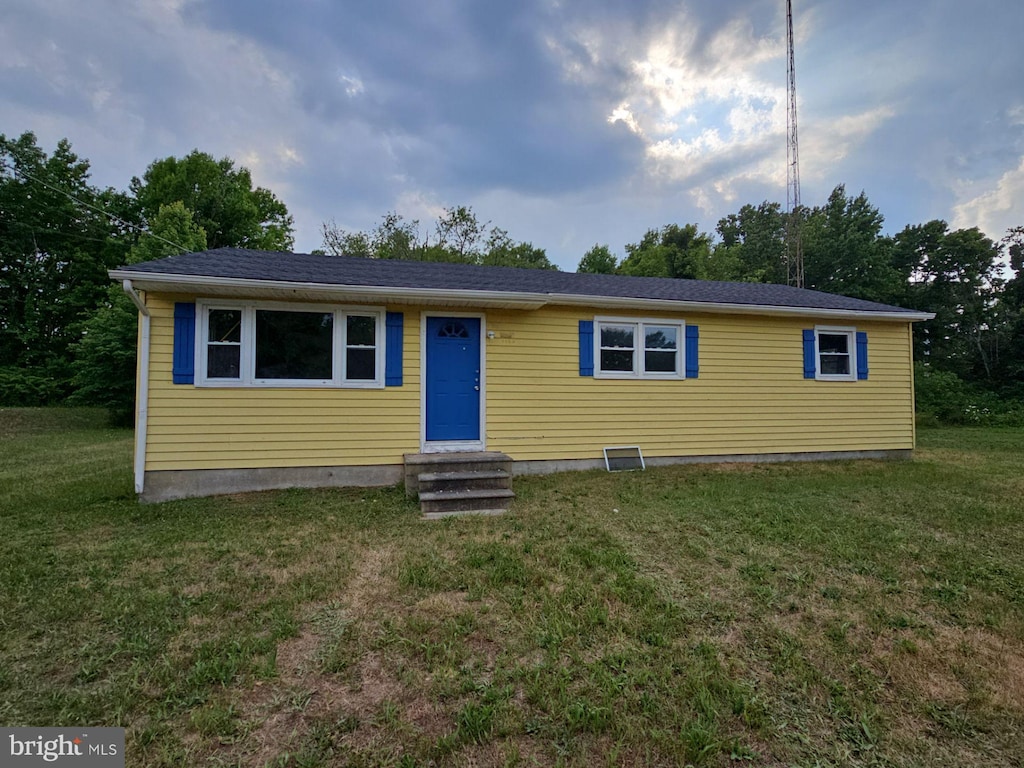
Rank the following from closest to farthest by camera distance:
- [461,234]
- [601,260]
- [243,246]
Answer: [243,246] < [461,234] < [601,260]

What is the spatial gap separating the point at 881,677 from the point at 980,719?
1.12 ft

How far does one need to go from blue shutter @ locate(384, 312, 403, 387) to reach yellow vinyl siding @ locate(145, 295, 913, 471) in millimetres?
104

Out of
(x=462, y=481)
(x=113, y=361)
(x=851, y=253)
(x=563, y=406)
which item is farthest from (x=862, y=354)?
(x=113, y=361)

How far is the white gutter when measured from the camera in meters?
5.17

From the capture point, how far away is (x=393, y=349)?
20.4ft

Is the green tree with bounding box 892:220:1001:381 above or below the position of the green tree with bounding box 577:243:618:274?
below

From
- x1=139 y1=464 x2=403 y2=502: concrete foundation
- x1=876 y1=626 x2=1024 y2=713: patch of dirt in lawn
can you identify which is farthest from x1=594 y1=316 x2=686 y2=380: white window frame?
x1=876 y1=626 x2=1024 y2=713: patch of dirt in lawn

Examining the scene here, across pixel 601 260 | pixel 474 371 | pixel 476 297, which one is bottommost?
pixel 474 371

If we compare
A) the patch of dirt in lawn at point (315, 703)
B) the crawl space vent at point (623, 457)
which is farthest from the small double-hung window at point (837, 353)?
the patch of dirt in lawn at point (315, 703)

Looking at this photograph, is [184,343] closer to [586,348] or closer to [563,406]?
[563,406]

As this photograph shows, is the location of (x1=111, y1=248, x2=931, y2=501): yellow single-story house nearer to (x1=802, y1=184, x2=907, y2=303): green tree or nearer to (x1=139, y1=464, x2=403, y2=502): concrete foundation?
(x1=139, y1=464, x2=403, y2=502): concrete foundation

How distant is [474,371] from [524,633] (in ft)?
14.4

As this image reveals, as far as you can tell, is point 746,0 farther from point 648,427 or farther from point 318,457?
point 318,457

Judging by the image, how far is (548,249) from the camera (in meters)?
33.5
